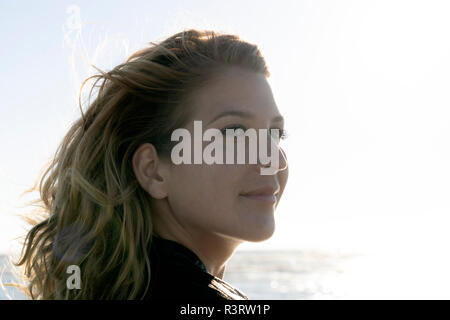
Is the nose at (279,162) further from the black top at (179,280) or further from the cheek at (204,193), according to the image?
the black top at (179,280)

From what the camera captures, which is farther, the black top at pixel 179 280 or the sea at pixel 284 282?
the sea at pixel 284 282

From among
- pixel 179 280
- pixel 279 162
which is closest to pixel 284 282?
pixel 279 162

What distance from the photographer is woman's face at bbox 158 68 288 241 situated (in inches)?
84.3

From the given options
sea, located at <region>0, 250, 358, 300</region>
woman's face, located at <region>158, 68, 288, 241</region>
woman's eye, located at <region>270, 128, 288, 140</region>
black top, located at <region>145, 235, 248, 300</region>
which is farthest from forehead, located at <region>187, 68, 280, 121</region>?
sea, located at <region>0, 250, 358, 300</region>

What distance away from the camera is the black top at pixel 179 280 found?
182cm

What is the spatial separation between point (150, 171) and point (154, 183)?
6 cm

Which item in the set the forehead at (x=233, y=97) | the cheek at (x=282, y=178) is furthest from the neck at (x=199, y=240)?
the forehead at (x=233, y=97)

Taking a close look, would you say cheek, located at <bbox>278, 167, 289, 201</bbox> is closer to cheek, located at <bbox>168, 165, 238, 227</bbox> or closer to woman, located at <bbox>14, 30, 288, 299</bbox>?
woman, located at <bbox>14, 30, 288, 299</bbox>

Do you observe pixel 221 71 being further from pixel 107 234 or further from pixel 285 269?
pixel 285 269

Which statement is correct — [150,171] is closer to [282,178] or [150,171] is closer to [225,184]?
[225,184]

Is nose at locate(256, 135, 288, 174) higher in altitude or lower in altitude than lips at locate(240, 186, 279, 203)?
higher

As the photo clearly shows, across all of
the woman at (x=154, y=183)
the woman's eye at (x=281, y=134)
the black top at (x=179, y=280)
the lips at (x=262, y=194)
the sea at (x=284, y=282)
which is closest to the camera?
the black top at (x=179, y=280)

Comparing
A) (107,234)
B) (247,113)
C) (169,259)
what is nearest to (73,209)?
(107,234)

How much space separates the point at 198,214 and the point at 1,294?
675 centimetres
